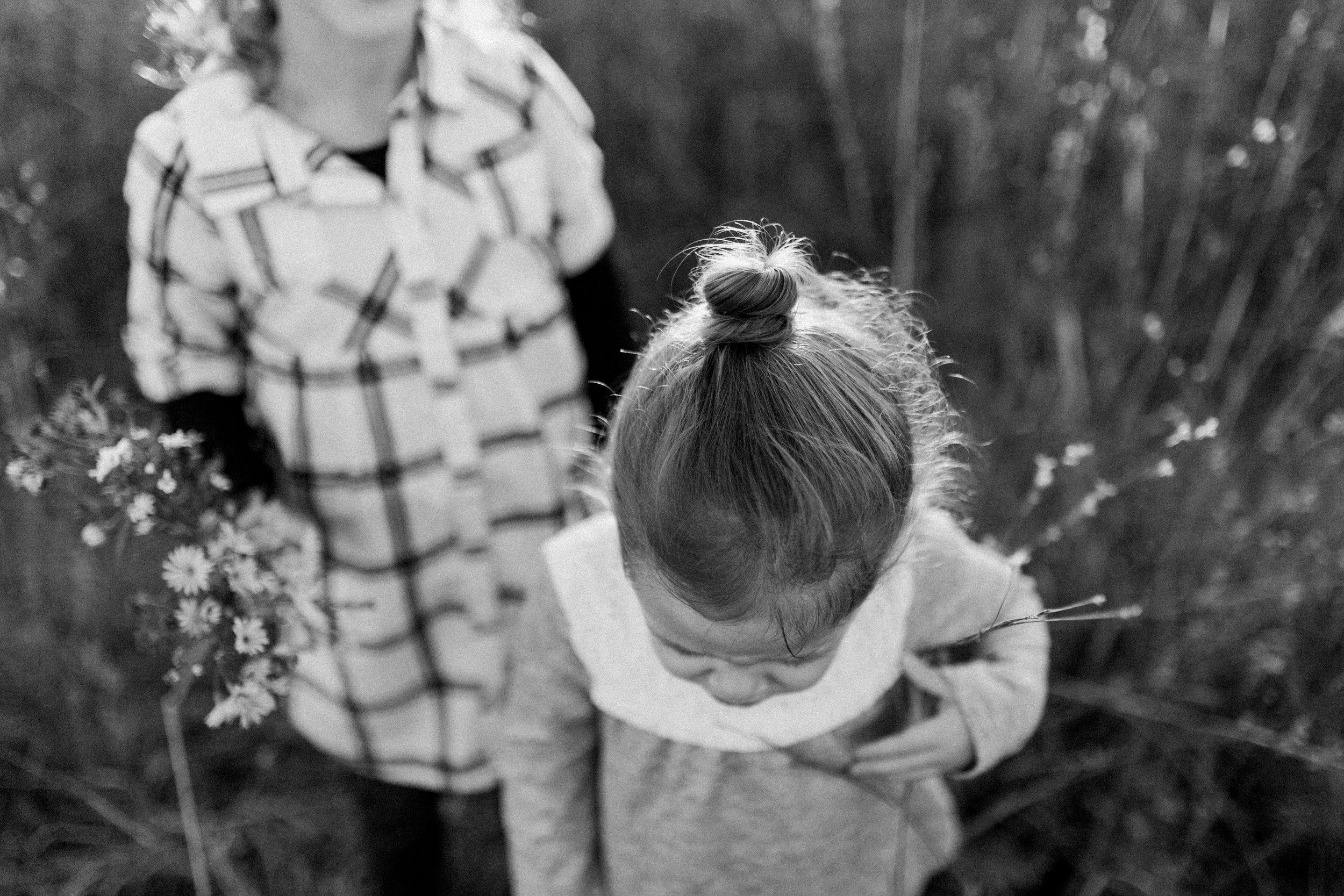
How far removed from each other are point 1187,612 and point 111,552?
72.8 inches

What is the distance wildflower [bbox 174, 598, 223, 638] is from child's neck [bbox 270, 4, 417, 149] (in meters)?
0.61

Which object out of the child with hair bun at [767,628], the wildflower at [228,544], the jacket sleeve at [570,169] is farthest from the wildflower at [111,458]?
the jacket sleeve at [570,169]

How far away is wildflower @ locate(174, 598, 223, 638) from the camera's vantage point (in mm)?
1004

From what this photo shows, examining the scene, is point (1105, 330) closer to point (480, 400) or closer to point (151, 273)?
point (480, 400)

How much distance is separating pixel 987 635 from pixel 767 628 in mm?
365

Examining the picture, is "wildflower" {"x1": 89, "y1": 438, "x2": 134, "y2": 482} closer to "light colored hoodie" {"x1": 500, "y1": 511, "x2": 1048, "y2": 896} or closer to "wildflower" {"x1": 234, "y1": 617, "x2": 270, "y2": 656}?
"wildflower" {"x1": 234, "y1": 617, "x2": 270, "y2": 656}

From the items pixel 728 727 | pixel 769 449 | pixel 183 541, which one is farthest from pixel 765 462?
pixel 183 541

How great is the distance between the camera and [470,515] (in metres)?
1.46

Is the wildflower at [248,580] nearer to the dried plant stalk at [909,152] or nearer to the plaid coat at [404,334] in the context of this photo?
the plaid coat at [404,334]

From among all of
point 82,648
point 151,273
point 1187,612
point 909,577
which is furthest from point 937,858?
point 82,648

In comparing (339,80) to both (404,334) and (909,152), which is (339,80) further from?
(909,152)

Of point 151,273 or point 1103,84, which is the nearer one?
point 151,273

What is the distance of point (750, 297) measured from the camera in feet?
2.47

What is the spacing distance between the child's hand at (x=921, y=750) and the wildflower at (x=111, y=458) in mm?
778
